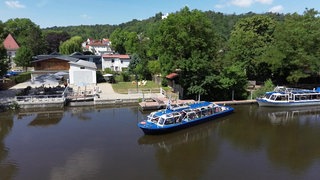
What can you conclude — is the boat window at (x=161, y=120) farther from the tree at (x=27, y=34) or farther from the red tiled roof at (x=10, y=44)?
the red tiled roof at (x=10, y=44)

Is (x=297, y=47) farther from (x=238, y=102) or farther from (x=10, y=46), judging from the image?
(x=10, y=46)

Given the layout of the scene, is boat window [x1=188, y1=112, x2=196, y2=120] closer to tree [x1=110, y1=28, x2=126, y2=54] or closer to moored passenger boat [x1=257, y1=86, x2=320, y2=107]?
moored passenger boat [x1=257, y1=86, x2=320, y2=107]

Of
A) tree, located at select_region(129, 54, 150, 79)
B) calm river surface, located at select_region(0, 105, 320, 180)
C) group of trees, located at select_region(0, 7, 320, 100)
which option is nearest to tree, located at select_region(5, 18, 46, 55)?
tree, located at select_region(129, 54, 150, 79)

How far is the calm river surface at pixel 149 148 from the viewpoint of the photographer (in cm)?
1994

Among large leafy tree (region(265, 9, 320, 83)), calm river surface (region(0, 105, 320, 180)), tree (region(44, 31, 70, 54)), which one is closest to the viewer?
calm river surface (region(0, 105, 320, 180))

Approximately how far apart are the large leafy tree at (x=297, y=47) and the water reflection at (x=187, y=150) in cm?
1924

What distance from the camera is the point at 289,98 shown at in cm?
3906

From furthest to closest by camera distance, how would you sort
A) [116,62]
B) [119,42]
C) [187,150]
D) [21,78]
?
[119,42] < [116,62] < [21,78] < [187,150]

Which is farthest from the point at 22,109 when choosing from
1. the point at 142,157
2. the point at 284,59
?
the point at 284,59

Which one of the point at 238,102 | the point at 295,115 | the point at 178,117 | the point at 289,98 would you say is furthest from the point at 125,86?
the point at 295,115

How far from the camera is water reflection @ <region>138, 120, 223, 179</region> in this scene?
20266mm

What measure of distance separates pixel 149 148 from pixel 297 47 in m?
29.6

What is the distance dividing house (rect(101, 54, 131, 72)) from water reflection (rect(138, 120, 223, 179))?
40153 mm

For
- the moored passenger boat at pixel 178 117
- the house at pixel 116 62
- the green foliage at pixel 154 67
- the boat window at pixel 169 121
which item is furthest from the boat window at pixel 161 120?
the house at pixel 116 62
